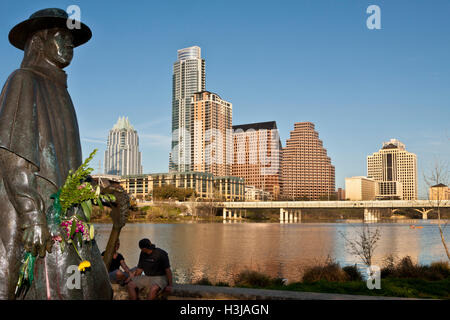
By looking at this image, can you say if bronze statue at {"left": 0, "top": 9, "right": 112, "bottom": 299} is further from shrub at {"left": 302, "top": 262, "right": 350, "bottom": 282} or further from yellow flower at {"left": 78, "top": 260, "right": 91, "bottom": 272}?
shrub at {"left": 302, "top": 262, "right": 350, "bottom": 282}

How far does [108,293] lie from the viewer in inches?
170

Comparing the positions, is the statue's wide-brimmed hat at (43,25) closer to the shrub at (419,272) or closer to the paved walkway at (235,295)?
the paved walkway at (235,295)

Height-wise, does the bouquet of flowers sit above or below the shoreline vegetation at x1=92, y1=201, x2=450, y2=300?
above

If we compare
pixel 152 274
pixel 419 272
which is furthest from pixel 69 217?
pixel 419 272

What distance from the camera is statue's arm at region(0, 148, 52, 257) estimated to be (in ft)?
11.6

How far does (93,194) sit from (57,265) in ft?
2.28

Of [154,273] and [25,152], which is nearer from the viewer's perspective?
[25,152]

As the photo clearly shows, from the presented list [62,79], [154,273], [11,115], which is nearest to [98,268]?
[11,115]

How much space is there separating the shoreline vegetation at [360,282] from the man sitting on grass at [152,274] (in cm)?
376

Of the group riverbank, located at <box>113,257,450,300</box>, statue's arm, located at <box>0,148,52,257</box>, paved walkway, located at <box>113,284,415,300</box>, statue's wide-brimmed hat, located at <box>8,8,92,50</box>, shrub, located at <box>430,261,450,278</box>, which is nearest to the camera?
statue's arm, located at <box>0,148,52,257</box>

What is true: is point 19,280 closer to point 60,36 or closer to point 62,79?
point 62,79

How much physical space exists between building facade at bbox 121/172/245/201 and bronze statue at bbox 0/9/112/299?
14895 cm

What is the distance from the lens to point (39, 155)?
3.92 metres

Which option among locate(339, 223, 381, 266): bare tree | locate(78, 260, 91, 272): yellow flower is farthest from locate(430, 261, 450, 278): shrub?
locate(78, 260, 91, 272): yellow flower
